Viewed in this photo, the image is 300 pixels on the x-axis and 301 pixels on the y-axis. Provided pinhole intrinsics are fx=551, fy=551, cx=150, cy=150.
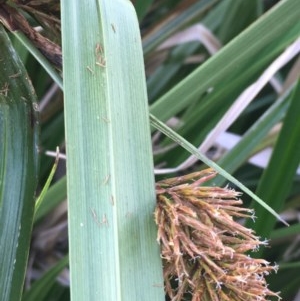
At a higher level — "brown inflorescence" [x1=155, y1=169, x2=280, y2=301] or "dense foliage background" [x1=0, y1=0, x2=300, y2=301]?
"dense foliage background" [x1=0, y1=0, x2=300, y2=301]

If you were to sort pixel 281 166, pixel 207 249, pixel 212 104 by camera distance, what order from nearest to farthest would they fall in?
1. pixel 207 249
2. pixel 281 166
3. pixel 212 104

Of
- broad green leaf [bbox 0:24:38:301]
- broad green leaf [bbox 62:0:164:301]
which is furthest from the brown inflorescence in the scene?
broad green leaf [bbox 0:24:38:301]

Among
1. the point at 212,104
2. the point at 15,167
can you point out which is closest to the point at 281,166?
the point at 212,104

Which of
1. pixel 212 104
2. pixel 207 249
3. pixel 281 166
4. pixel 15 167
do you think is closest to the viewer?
pixel 207 249

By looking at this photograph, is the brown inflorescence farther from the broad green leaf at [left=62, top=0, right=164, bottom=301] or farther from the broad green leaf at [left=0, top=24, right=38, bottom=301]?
the broad green leaf at [left=0, top=24, right=38, bottom=301]

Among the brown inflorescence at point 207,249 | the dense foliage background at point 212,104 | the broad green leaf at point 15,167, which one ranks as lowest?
the brown inflorescence at point 207,249

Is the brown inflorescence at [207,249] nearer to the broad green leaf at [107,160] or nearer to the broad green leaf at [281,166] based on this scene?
the broad green leaf at [107,160]

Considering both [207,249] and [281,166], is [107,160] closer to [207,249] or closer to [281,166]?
[207,249]

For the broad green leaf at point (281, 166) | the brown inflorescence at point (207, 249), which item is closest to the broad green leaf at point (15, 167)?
the brown inflorescence at point (207, 249)
